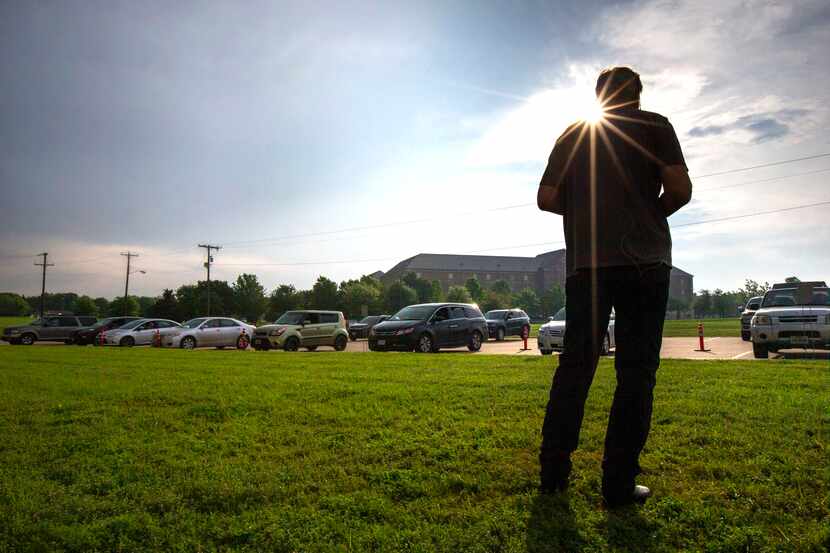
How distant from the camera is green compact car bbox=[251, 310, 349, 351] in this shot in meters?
22.2

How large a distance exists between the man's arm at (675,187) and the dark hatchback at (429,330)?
1569 cm

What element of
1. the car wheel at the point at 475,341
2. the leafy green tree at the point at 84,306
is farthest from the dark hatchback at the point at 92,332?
the leafy green tree at the point at 84,306

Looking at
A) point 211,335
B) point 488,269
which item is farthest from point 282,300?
point 488,269

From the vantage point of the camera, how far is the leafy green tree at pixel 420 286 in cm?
10094

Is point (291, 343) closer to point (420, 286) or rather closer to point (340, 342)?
point (340, 342)

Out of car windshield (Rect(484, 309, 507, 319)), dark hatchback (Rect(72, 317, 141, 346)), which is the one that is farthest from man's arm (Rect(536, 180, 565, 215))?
car windshield (Rect(484, 309, 507, 319))

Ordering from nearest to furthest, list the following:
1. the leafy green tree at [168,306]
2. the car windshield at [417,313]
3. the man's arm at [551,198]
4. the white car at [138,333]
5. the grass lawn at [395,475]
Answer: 1. the grass lawn at [395,475]
2. the man's arm at [551,198]
3. the car windshield at [417,313]
4. the white car at [138,333]
5. the leafy green tree at [168,306]

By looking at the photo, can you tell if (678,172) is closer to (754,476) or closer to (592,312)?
(592,312)

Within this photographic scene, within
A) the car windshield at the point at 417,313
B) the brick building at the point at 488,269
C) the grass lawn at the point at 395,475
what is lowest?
the grass lawn at the point at 395,475

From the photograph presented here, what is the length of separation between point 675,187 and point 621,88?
0.63m

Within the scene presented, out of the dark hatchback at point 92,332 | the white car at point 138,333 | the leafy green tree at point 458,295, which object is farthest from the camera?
the leafy green tree at point 458,295

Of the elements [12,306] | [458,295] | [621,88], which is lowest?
[621,88]

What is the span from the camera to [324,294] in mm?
77875

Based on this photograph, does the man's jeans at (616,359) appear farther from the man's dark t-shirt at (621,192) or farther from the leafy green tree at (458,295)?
the leafy green tree at (458,295)
